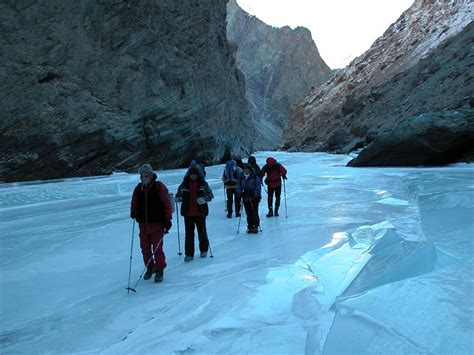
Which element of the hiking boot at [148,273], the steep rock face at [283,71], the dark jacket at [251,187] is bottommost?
the hiking boot at [148,273]

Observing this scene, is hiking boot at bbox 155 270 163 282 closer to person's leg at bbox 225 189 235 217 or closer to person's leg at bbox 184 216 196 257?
person's leg at bbox 184 216 196 257

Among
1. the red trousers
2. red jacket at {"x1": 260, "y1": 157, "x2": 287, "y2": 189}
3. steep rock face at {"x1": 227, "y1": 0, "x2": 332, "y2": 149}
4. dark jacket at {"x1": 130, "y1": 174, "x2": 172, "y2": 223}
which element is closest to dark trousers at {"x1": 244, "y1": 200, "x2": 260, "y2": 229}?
red jacket at {"x1": 260, "y1": 157, "x2": 287, "y2": 189}

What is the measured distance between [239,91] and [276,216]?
38.6 metres

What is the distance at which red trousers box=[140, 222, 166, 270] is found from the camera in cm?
541

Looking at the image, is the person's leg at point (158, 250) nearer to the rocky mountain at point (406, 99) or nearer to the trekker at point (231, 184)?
the trekker at point (231, 184)

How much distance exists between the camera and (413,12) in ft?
244

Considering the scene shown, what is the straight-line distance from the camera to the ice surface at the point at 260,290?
346cm

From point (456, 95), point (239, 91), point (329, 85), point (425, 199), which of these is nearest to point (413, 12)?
point (329, 85)

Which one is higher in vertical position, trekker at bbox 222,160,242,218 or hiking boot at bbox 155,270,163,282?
trekker at bbox 222,160,242,218

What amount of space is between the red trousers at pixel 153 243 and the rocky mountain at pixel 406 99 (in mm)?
20221

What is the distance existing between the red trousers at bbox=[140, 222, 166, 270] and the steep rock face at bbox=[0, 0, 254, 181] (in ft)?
59.1

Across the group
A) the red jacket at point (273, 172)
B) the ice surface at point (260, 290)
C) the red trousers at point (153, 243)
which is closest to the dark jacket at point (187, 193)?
the ice surface at point (260, 290)

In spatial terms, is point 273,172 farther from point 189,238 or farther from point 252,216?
point 189,238

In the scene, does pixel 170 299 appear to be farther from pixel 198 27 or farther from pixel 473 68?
pixel 473 68
